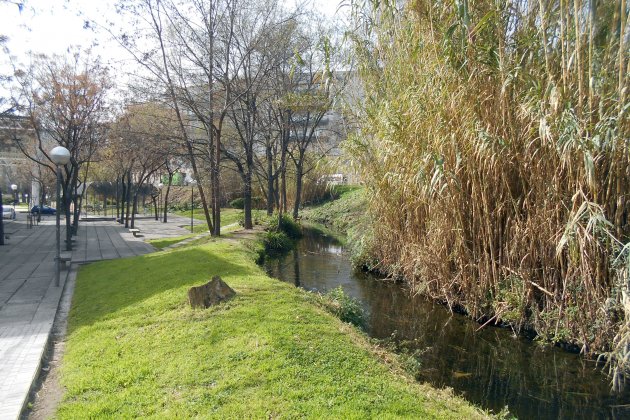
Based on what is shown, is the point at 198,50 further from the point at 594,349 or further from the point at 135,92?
the point at 594,349

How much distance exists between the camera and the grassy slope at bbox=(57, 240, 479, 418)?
3719 mm

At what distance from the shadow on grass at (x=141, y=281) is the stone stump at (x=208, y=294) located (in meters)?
0.44

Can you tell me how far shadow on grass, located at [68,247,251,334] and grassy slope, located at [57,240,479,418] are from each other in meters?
0.04

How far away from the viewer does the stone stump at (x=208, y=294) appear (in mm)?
6031

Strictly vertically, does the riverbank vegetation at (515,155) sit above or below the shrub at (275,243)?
above

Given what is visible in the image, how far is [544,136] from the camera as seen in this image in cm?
579

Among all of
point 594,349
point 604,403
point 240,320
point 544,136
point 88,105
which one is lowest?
point 604,403

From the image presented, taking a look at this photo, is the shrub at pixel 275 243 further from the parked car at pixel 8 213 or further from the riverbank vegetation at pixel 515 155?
the parked car at pixel 8 213

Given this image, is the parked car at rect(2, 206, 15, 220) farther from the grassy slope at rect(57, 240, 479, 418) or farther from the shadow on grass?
the grassy slope at rect(57, 240, 479, 418)

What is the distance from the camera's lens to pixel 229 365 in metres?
4.39

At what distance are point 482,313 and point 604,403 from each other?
2.54 m

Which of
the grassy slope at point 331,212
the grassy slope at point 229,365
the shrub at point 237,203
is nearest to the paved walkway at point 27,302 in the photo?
the grassy slope at point 229,365

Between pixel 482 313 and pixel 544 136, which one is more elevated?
pixel 544 136

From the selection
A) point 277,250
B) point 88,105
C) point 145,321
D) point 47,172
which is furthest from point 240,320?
point 47,172
